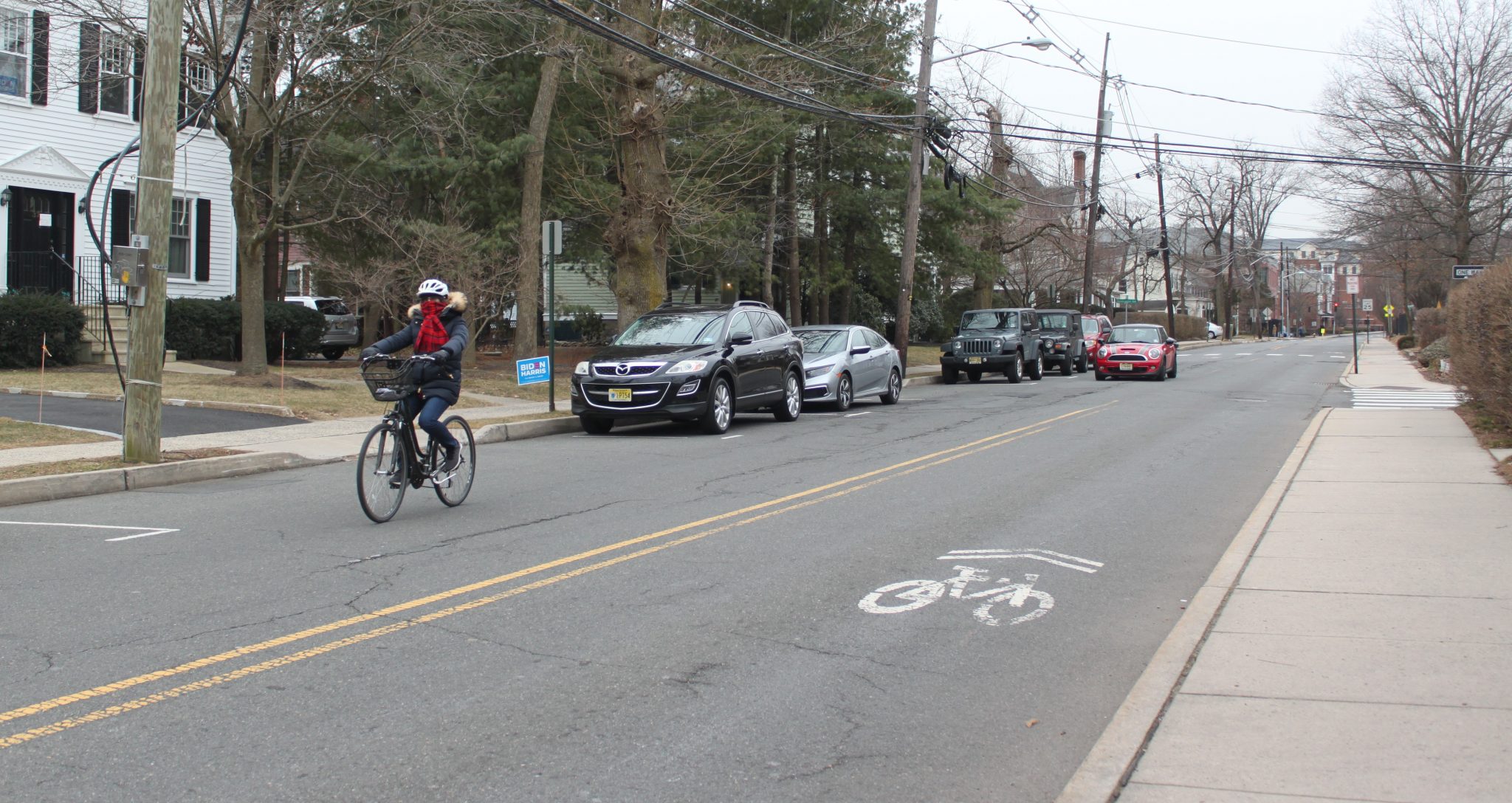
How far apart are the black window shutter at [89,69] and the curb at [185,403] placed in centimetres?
624

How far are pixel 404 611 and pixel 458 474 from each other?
145 inches

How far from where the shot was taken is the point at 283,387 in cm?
1980

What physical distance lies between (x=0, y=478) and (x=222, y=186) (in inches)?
801

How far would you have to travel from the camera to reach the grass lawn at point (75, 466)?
10.9 metres

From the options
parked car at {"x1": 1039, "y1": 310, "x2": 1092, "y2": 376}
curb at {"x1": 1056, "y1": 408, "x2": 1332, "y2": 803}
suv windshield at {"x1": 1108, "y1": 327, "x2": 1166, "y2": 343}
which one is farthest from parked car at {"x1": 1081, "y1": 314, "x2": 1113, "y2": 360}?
curb at {"x1": 1056, "y1": 408, "x2": 1332, "y2": 803}

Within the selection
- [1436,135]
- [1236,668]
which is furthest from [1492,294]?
[1436,135]

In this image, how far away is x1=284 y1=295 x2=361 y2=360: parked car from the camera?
3322 cm

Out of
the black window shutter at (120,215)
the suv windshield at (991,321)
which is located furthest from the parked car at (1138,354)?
the black window shutter at (120,215)

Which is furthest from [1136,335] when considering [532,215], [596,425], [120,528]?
[120,528]

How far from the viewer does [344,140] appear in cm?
2538

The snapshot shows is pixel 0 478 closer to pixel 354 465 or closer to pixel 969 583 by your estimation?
pixel 354 465

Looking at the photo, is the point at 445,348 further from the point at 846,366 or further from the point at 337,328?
the point at 337,328

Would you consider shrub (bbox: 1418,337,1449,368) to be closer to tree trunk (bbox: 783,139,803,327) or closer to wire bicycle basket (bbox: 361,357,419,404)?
tree trunk (bbox: 783,139,803,327)

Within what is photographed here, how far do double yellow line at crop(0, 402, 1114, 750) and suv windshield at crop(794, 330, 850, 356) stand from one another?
31.8ft
